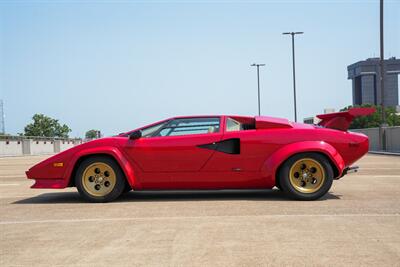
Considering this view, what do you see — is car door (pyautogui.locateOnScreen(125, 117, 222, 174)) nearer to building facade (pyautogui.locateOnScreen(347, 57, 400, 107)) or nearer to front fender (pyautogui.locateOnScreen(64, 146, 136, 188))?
front fender (pyautogui.locateOnScreen(64, 146, 136, 188))

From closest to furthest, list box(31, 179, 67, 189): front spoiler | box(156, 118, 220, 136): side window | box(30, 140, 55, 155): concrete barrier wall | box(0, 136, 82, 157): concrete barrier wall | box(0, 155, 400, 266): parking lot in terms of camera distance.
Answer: box(0, 155, 400, 266): parking lot → box(31, 179, 67, 189): front spoiler → box(156, 118, 220, 136): side window → box(0, 136, 82, 157): concrete barrier wall → box(30, 140, 55, 155): concrete barrier wall

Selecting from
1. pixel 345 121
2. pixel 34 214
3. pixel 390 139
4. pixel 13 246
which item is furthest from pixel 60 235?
pixel 390 139

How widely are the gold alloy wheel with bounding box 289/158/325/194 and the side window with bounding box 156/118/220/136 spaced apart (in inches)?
53.9

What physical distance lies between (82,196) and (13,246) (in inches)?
116

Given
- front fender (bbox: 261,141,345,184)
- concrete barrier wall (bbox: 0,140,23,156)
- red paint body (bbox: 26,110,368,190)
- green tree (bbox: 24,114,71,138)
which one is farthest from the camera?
green tree (bbox: 24,114,71,138)

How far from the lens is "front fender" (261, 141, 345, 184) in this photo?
7.65m

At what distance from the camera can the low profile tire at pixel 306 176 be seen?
25.1 feet

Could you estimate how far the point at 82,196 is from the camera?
7969 millimetres

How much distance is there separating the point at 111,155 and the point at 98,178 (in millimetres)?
422

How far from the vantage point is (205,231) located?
546 centimetres

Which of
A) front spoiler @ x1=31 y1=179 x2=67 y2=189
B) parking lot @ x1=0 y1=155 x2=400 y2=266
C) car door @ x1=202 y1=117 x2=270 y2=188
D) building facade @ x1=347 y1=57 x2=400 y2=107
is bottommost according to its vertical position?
parking lot @ x1=0 y1=155 x2=400 y2=266

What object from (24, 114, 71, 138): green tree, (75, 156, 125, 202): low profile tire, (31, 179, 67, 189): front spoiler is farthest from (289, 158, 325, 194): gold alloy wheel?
(24, 114, 71, 138): green tree

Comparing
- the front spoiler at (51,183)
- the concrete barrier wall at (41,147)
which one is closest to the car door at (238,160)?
the front spoiler at (51,183)

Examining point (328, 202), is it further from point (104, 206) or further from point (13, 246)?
point (13, 246)
